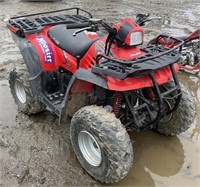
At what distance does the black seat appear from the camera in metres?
3.30

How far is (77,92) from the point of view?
10.3ft

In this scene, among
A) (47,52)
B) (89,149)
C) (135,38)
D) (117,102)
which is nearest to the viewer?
(135,38)

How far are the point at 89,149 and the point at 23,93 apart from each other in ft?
4.98

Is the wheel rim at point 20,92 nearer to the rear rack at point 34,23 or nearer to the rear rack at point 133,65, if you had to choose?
the rear rack at point 34,23

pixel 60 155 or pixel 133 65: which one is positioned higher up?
pixel 133 65

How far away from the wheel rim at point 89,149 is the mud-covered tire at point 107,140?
0.28 feet

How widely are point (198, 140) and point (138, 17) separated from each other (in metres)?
1.68

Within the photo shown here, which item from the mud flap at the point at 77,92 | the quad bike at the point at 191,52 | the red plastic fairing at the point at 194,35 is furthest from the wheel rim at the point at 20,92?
the red plastic fairing at the point at 194,35

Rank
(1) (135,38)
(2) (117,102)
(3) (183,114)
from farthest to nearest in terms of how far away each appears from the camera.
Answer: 1. (3) (183,114)
2. (2) (117,102)
3. (1) (135,38)

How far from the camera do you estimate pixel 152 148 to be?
11.9 feet

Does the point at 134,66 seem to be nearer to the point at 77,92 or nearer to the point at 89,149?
the point at 77,92

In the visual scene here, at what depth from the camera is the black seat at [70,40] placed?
3.30m

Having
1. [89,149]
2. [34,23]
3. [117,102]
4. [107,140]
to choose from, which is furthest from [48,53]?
[107,140]

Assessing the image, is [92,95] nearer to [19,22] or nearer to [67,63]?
[67,63]
